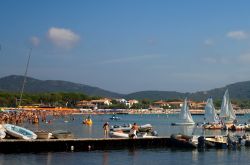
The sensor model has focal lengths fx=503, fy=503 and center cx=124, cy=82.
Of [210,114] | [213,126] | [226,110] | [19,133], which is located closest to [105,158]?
[19,133]

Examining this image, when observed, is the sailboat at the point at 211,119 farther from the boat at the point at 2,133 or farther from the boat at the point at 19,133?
the boat at the point at 2,133

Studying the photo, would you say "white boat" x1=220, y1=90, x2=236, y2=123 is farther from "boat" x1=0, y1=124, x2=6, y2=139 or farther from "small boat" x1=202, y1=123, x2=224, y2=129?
"boat" x1=0, y1=124, x2=6, y2=139

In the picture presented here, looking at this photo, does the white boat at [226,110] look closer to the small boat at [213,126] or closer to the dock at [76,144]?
the small boat at [213,126]

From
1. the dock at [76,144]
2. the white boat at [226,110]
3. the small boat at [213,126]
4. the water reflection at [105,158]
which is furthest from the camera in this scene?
the white boat at [226,110]

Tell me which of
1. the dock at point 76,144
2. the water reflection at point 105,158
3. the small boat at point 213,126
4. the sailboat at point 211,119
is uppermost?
the sailboat at point 211,119

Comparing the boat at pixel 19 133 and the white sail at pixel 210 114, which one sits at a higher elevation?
the white sail at pixel 210 114

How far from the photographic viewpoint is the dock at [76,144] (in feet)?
147

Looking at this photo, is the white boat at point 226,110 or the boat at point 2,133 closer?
the boat at point 2,133

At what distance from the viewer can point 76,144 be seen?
47.3 metres

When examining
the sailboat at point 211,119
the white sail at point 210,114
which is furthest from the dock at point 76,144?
the white sail at point 210,114

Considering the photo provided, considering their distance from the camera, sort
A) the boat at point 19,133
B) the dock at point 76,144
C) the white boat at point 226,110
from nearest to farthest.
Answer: the dock at point 76,144, the boat at point 19,133, the white boat at point 226,110

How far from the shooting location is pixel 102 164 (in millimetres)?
39625

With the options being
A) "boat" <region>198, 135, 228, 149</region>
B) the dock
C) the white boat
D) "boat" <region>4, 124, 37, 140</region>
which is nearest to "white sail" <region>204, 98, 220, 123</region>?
the white boat

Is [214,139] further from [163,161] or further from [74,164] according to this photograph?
[74,164]
